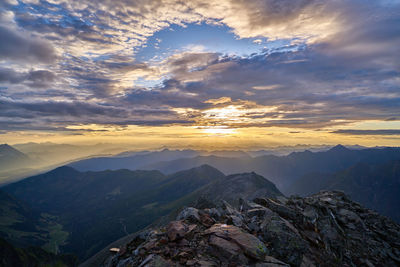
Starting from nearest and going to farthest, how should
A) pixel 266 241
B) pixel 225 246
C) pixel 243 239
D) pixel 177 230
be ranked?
pixel 225 246, pixel 243 239, pixel 177 230, pixel 266 241

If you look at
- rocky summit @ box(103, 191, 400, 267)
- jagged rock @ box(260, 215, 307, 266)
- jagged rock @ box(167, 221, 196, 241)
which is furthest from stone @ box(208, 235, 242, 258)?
jagged rock @ box(260, 215, 307, 266)

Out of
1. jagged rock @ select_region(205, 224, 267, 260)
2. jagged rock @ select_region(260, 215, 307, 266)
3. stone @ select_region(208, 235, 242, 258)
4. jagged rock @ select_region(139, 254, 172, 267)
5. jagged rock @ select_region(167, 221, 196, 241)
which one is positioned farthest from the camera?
jagged rock @ select_region(167, 221, 196, 241)

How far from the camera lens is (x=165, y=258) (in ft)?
47.3

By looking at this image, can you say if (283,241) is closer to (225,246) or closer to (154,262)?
(225,246)

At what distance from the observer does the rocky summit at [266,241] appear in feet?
48.2

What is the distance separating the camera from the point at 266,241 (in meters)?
18.1

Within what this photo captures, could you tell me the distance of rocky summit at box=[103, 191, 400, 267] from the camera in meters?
14.7

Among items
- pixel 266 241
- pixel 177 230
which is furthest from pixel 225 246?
pixel 266 241

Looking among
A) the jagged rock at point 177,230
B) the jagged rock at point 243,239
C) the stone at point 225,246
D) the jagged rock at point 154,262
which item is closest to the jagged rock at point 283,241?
the jagged rock at point 243,239

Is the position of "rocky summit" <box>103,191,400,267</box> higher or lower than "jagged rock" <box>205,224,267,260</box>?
lower

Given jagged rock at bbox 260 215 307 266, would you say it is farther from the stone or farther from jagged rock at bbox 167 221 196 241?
jagged rock at bbox 167 221 196 241

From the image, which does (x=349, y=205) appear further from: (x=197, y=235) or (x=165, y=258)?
(x=165, y=258)

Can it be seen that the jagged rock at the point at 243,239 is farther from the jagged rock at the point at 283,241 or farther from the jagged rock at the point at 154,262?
the jagged rock at the point at 154,262

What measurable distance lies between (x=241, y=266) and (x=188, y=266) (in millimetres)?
3936
